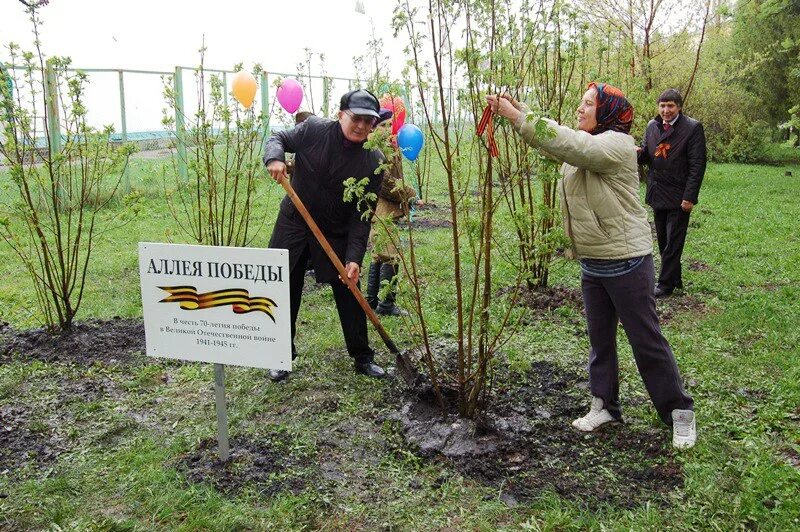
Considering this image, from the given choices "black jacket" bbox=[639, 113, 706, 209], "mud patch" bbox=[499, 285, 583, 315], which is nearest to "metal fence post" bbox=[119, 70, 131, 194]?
"mud patch" bbox=[499, 285, 583, 315]

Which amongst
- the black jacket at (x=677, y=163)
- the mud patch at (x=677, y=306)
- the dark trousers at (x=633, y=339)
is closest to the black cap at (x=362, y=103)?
the dark trousers at (x=633, y=339)

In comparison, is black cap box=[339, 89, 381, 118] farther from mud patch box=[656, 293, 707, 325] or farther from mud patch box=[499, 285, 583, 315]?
mud patch box=[656, 293, 707, 325]

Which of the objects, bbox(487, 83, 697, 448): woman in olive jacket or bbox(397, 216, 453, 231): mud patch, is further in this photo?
bbox(397, 216, 453, 231): mud patch

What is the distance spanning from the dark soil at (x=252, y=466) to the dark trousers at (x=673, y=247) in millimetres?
4139

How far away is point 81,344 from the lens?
482cm

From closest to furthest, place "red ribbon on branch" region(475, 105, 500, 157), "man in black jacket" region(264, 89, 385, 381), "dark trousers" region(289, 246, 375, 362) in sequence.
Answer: "red ribbon on branch" region(475, 105, 500, 157), "man in black jacket" region(264, 89, 385, 381), "dark trousers" region(289, 246, 375, 362)

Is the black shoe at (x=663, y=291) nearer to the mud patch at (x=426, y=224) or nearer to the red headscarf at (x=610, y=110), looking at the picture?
the red headscarf at (x=610, y=110)

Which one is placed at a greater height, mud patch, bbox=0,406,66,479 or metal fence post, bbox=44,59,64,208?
metal fence post, bbox=44,59,64,208

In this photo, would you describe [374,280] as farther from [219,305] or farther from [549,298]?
[219,305]

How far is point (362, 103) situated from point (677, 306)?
367 cm

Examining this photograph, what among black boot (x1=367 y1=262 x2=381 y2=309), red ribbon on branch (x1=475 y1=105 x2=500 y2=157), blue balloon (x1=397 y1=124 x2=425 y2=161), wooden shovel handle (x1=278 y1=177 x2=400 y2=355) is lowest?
black boot (x1=367 y1=262 x2=381 y2=309)

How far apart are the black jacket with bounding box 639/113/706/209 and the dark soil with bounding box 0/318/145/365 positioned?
4.75m

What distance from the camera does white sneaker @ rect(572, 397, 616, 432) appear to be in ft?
11.6

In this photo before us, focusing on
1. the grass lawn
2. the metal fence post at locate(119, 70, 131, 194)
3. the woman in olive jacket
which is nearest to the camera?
the grass lawn
